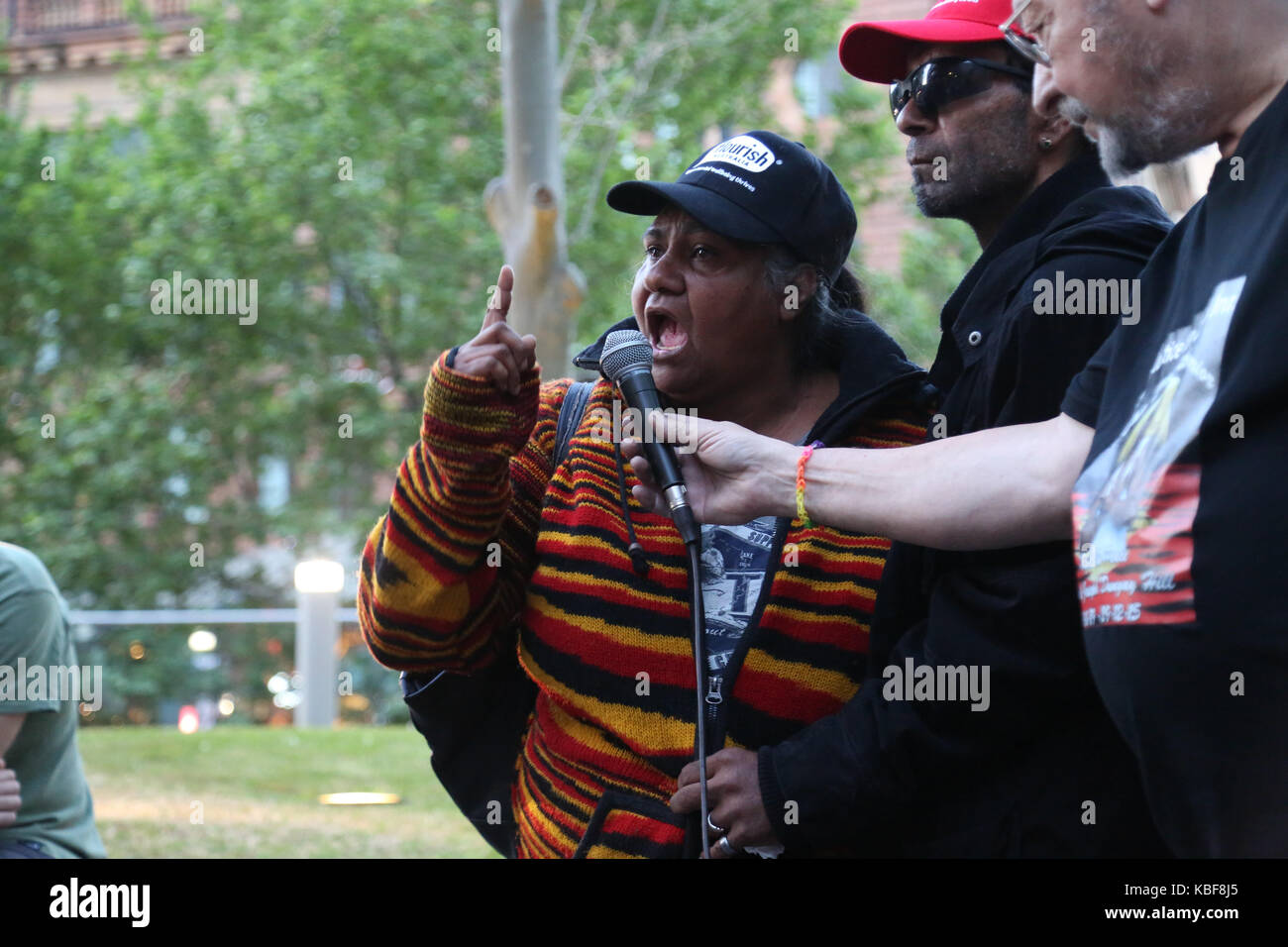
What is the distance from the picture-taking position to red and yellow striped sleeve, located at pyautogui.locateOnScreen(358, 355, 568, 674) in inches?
105

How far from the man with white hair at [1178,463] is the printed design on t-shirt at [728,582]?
0.47m

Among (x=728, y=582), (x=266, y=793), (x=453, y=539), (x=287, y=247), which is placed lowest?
(x=266, y=793)

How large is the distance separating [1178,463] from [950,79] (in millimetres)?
1253

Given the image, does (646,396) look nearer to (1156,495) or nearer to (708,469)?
(708,469)

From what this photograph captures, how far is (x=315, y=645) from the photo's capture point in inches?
471

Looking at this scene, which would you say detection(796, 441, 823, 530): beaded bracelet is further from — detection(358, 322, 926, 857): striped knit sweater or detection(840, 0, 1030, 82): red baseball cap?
detection(840, 0, 1030, 82): red baseball cap

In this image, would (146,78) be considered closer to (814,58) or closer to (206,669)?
(814,58)

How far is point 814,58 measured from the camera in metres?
17.3

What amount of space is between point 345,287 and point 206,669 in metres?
8.25

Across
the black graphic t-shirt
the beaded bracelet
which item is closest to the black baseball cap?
the beaded bracelet

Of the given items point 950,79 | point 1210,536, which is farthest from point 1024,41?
point 1210,536

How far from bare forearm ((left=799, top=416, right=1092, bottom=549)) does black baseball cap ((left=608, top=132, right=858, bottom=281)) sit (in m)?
0.77

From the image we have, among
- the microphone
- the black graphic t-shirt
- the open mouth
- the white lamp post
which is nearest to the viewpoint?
the black graphic t-shirt

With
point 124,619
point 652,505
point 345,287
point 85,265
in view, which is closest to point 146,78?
point 85,265
